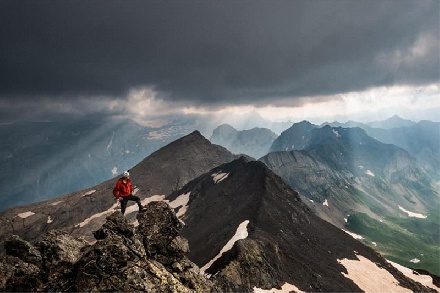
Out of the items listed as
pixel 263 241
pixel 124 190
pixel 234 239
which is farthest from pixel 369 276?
pixel 124 190

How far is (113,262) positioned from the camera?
19.2 meters

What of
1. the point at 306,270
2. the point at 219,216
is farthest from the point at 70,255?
the point at 219,216

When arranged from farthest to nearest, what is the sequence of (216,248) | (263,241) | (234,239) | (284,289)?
(234,239) < (216,248) < (263,241) < (284,289)

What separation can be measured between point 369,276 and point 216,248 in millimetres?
45237

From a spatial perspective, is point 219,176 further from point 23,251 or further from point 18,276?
point 18,276

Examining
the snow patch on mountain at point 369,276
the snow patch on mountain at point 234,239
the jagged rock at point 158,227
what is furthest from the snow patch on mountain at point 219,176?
the jagged rock at point 158,227

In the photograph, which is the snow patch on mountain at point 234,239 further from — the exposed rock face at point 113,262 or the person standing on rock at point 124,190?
the person standing on rock at point 124,190

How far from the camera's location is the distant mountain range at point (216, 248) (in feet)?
65.9

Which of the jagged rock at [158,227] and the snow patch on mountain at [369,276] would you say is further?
the snow patch on mountain at [369,276]

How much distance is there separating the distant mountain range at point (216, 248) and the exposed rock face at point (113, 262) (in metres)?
0.07

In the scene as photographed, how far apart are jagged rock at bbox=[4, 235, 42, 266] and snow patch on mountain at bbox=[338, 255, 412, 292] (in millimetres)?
75386

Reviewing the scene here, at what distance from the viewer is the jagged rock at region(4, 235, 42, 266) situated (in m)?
23.1

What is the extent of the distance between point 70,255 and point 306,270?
187ft

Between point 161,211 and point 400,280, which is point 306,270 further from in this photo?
point 161,211
